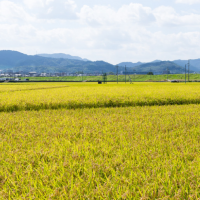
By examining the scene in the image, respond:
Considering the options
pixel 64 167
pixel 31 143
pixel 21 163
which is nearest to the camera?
pixel 64 167

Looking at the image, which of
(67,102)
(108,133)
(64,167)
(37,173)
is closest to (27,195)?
(37,173)

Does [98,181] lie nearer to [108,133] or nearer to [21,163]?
[21,163]

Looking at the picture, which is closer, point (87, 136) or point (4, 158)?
point (4, 158)

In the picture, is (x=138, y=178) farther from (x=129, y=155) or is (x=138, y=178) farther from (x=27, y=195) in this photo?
(x=27, y=195)

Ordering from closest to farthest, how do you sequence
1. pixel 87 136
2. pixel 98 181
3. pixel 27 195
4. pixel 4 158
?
pixel 27 195 < pixel 98 181 < pixel 4 158 < pixel 87 136

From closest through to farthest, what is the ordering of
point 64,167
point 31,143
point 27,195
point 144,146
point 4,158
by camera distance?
point 27,195 → point 64,167 → point 4,158 → point 144,146 → point 31,143

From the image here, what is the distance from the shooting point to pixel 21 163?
3.36 metres

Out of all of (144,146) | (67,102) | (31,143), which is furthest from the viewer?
(67,102)

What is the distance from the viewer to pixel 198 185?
7.70ft

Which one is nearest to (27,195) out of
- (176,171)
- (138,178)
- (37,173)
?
(37,173)

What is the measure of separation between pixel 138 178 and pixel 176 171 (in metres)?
0.65

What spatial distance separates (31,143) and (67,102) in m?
7.30

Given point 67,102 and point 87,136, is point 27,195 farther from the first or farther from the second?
point 67,102

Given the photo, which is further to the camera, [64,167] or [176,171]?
[64,167]
